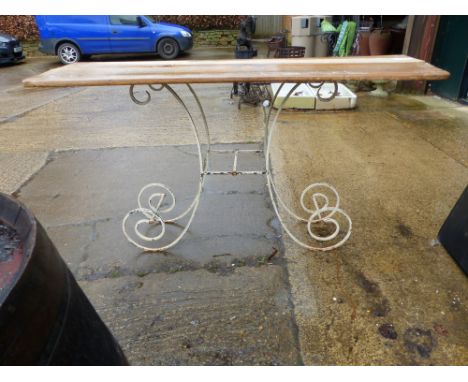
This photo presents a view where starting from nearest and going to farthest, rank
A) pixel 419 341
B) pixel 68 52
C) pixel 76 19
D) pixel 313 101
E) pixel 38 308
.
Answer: pixel 38 308 → pixel 419 341 → pixel 313 101 → pixel 76 19 → pixel 68 52

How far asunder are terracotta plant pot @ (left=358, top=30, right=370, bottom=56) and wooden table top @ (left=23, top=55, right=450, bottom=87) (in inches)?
203

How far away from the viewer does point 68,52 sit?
10.8m

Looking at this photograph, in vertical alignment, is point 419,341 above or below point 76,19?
below

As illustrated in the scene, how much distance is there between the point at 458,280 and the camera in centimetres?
204

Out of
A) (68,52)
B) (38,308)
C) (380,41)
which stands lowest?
(68,52)

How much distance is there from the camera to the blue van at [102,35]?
34.0 ft

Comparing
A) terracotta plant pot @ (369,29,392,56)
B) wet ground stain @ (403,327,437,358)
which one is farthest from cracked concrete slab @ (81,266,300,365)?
terracotta plant pot @ (369,29,392,56)

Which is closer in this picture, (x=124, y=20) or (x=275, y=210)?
(x=275, y=210)

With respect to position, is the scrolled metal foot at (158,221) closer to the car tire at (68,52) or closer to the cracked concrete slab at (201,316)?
the cracked concrete slab at (201,316)

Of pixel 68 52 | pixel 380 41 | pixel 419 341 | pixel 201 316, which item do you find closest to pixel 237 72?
pixel 201 316

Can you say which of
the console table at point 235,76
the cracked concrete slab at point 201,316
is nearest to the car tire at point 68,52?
the console table at point 235,76

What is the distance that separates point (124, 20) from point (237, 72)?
10127 millimetres

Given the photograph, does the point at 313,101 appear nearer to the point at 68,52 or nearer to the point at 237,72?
the point at 237,72

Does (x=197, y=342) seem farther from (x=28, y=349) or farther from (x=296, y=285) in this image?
(x=28, y=349)
